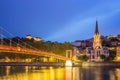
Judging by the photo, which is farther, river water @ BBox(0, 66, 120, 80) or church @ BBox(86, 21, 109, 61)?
church @ BBox(86, 21, 109, 61)

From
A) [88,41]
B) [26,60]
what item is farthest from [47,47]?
[88,41]

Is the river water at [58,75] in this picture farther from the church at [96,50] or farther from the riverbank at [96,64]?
the church at [96,50]

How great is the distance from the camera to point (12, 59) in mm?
90375

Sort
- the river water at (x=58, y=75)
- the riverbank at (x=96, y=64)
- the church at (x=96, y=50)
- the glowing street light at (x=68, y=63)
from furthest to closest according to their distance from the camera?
1. the church at (x=96, y=50)
2. the riverbank at (x=96, y=64)
3. the glowing street light at (x=68, y=63)
4. the river water at (x=58, y=75)

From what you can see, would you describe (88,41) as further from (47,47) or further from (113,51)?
(47,47)

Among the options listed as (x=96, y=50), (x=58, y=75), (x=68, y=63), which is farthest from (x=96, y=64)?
(x=58, y=75)

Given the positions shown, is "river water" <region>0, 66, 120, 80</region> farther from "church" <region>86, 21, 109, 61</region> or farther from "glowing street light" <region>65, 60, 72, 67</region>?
"church" <region>86, 21, 109, 61</region>

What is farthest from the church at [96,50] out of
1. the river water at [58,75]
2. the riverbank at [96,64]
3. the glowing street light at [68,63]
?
the river water at [58,75]

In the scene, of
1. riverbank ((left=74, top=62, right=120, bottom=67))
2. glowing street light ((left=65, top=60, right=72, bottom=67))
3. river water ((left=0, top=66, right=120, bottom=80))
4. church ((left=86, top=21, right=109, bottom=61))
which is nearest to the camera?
river water ((left=0, top=66, right=120, bottom=80))

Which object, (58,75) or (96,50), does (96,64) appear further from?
(58,75)

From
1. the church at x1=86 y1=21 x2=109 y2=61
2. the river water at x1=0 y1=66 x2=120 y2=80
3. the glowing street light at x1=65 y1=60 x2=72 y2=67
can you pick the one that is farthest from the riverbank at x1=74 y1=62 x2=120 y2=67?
the river water at x1=0 y1=66 x2=120 y2=80

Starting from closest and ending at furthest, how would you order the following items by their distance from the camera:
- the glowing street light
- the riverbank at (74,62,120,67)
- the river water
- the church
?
the river water → the glowing street light → the riverbank at (74,62,120,67) → the church

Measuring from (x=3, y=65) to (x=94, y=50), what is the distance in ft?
177

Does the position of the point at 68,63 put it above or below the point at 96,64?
below
